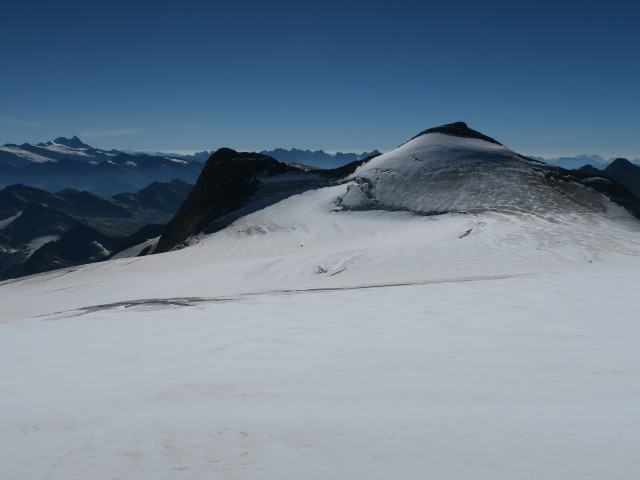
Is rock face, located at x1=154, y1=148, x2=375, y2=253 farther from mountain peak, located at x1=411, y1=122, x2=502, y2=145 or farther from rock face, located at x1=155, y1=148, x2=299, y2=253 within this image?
mountain peak, located at x1=411, y1=122, x2=502, y2=145

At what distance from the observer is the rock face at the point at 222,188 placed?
1631 inches

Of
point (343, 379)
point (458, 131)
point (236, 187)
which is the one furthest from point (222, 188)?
point (343, 379)

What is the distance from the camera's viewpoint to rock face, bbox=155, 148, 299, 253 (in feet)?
136

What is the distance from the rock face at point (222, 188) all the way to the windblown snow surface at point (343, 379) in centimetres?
2535

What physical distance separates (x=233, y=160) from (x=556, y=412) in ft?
160

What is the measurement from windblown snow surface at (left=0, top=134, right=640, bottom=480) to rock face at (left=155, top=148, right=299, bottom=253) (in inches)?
998

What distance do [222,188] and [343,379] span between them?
42.2 m

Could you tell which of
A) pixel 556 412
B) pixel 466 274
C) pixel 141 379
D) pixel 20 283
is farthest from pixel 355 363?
pixel 20 283

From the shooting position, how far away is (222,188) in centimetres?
4522

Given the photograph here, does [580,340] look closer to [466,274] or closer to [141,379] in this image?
[141,379]

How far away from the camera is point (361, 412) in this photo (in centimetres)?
401

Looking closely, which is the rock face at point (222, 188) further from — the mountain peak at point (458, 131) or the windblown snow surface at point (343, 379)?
the windblown snow surface at point (343, 379)

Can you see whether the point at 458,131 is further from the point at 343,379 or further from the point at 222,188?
the point at 343,379

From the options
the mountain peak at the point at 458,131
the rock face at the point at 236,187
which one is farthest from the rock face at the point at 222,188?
the mountain peak at the point at 458,131
